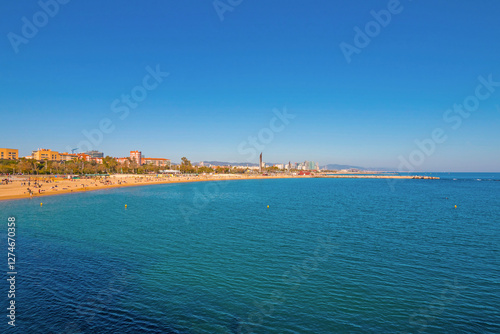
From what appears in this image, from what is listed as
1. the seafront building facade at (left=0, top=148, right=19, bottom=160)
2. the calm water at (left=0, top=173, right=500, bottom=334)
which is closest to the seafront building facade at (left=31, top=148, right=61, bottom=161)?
the seafront building facade at (left=0, top=148, right=19, bottom=160)

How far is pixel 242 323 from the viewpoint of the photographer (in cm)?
1203

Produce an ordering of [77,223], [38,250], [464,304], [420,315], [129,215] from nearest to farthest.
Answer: [420,315]
[464,304]
[38,250]
[77,223]
[129,215]

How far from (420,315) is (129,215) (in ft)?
A: 120

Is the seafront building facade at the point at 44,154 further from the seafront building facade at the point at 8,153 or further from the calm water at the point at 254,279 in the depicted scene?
the calm water at the point at 254,279

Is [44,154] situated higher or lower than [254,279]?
higher

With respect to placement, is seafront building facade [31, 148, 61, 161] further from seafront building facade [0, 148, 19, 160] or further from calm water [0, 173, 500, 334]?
calm water [0, 173, 500, 334]

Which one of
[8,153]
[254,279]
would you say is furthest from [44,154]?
[254,279]

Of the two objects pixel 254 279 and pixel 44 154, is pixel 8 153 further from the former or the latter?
pixel 254 279

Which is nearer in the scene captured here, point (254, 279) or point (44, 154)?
point (254, 279)

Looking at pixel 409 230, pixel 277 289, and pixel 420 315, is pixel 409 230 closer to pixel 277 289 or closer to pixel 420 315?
pixel 420 315

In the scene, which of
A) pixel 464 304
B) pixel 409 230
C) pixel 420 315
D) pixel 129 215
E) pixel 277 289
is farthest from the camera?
pixel 129 215

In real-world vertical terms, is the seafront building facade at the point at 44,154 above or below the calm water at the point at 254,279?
above

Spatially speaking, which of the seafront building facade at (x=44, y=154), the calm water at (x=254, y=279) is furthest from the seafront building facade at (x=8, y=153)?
the calm water at (x=254, y=279)

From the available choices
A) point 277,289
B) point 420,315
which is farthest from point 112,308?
point 420,315
